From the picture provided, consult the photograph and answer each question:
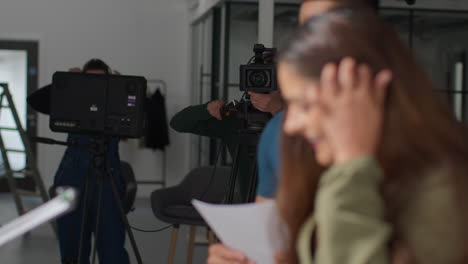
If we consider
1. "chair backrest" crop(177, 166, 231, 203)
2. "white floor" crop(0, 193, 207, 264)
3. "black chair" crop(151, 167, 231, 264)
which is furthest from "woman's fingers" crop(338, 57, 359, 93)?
"white floor" crop(0, 193, 207, 264)

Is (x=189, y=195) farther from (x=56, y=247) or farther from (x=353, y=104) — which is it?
(x=353, y=104)

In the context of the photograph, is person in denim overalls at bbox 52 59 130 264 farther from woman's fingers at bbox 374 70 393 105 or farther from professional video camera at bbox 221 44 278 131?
woman's fingers at bbox 374 70 393 105

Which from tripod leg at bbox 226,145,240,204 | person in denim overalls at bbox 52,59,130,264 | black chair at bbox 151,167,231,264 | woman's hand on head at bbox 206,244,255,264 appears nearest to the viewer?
woman's hand on head at bbox 206,244,255,264

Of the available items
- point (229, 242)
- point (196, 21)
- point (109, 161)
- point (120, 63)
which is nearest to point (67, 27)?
point (120, 63)

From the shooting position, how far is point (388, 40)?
3.20 feet

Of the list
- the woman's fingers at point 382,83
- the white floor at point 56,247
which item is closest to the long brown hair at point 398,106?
the woman's fingers at point 382,83

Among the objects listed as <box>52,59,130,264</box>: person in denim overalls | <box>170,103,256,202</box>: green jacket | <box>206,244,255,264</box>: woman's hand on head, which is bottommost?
<box>52,59,130,264</box>: person in denim overalls

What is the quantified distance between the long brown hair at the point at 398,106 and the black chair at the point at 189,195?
369 centimetres

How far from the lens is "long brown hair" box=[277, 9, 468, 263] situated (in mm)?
948

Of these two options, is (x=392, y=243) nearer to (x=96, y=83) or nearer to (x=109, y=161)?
(x=96, y=83)

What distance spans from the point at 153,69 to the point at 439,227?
9.36m

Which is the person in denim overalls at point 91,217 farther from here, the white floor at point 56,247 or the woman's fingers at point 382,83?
the woman's fingers at point 382,83

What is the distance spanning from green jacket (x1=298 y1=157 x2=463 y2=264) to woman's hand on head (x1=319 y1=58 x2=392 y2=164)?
0.03 metres

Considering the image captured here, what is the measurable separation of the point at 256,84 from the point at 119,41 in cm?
761
